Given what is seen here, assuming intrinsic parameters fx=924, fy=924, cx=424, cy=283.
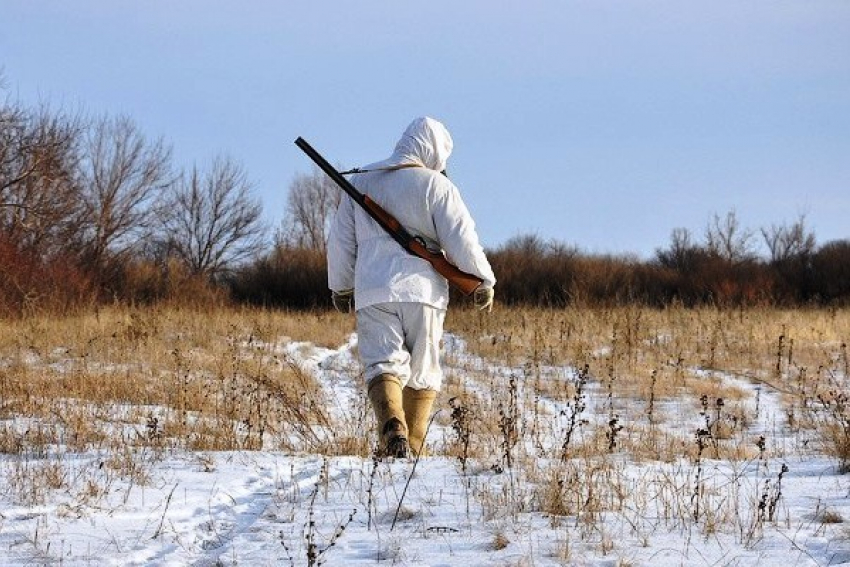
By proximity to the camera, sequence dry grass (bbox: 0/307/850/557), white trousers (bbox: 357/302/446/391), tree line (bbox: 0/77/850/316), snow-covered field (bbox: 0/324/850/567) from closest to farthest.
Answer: snow-covered field (bbox: 0/324/850/567), dry grass (bbox: 0/307/850/557), white trousers (bbox: 357/302/446/391), tree line (bbox: 0/77/850/316)

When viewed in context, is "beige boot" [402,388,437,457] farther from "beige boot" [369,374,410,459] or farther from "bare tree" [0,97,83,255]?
"bare tree" [0,97,83,255]

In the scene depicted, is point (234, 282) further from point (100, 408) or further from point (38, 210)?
point (100, 408)

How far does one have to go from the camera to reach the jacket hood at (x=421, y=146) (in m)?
5.95

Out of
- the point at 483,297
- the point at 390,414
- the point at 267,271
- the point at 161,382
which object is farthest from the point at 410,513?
the point at 267,271

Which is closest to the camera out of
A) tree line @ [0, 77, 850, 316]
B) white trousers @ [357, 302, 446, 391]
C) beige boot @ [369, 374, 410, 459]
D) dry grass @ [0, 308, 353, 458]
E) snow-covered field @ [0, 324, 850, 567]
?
snow-covered field @ [0, 324, 850, 567]

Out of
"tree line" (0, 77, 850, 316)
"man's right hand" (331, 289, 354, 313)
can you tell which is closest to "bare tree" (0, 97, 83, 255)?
"tree line" (0, 77, 850, 316)

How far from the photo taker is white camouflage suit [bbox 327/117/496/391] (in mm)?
5676

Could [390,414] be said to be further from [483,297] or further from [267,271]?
[267,271]

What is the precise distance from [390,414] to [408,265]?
36.5 inches

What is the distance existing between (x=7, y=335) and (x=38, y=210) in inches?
654

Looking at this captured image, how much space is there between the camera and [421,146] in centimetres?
595

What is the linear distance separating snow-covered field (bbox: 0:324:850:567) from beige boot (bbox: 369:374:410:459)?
0.94 feet

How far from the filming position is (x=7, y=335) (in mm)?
13320

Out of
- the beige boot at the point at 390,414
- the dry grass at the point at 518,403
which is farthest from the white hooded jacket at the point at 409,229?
the dry grass at the point at 518,403
